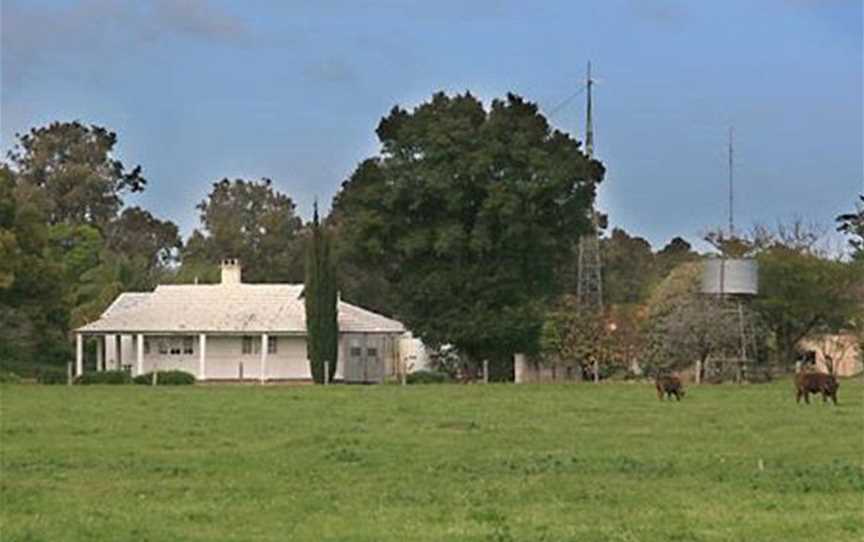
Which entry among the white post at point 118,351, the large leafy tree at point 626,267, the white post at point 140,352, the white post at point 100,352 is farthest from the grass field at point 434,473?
the large leafy tree at point 626,267

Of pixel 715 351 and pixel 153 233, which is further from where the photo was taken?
pixel 153 233

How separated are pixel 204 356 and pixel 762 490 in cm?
5336

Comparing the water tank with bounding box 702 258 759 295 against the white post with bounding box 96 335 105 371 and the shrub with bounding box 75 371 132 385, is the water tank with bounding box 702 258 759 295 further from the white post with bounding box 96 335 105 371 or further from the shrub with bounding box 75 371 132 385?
the white post with bounding box 96 335 105 371

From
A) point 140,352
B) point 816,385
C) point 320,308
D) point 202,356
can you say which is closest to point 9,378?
point 140,352

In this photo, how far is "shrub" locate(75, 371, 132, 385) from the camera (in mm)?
59656

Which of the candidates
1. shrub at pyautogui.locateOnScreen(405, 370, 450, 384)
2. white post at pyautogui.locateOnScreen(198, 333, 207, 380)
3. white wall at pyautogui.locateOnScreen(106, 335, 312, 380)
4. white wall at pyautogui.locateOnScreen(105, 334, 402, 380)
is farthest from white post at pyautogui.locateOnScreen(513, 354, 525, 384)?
white post at pyautogui.locateOnScreen(198, 333, 207, 380)

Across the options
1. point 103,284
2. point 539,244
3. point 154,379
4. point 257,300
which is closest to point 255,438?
point 154,379

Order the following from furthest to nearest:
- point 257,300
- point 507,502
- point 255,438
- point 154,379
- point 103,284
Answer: point 103,284, point 257,300, point 154,379, point 255,438, point 507,502

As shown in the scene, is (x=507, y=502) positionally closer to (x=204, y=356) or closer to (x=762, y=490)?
(x=762, y=490)

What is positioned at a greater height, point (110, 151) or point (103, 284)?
point (110, 151)

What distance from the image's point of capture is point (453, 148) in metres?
66.3

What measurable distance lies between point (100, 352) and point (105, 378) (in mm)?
11931

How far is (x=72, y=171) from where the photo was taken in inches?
3890

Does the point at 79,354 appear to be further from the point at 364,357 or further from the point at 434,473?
the point at 434,473
